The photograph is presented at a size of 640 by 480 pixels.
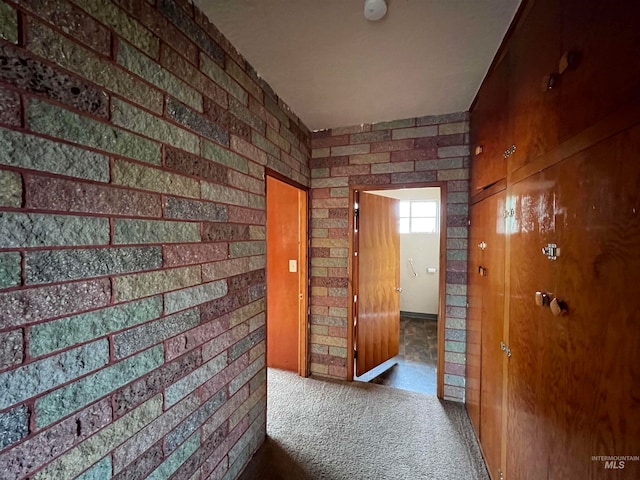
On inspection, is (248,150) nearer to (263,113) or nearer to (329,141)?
(263,113)

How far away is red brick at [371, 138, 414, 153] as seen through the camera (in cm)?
243

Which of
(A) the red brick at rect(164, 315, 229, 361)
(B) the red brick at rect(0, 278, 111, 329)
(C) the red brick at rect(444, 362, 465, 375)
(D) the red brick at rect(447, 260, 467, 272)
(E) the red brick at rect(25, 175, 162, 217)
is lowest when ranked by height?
(C) the red brick at rect(444, 362, 465, 375)

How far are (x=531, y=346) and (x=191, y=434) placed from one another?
61.9 inches

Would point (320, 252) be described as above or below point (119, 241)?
below

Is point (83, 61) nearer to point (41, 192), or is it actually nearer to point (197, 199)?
point (41, 192)

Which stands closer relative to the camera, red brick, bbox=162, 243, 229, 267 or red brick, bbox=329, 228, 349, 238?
red brick, bbox=162, 243, 229, 267

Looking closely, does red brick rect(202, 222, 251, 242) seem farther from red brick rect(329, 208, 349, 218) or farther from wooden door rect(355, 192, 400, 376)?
wooden door rect(355, 192, 400, 376)

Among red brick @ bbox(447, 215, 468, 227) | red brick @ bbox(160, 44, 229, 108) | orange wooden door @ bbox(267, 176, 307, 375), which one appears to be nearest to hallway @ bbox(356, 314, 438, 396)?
orange wooden door @ bbox(267, 176, 307, 375)

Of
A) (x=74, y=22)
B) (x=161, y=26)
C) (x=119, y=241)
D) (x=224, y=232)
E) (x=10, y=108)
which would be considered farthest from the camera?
(x=224, y=232)

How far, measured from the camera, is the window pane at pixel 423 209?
4.92 metres

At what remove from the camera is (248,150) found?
164cm

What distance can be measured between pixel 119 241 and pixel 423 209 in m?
4.93

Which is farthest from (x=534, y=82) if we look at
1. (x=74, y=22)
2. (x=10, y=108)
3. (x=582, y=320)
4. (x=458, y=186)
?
(x=10, y=108)

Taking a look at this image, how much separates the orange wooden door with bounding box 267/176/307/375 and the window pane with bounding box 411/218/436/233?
3024 mm
